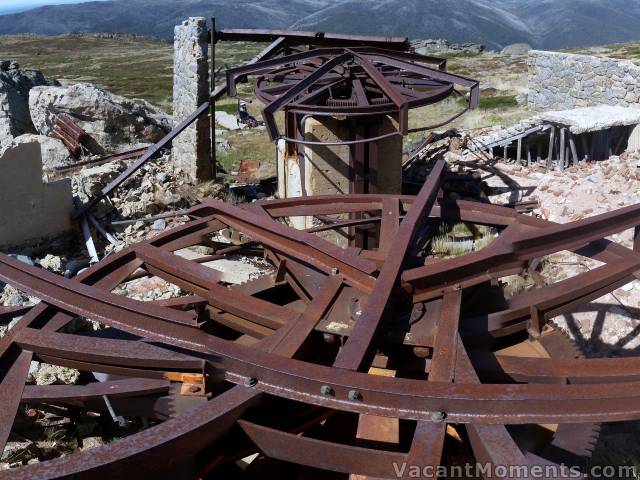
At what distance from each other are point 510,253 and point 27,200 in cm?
786

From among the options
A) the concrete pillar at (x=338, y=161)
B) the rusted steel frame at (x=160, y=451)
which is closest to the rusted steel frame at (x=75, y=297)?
the rusted steel frame at (x=160, y=451)

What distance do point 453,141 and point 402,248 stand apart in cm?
980

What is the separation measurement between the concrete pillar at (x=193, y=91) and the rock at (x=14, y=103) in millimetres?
4055

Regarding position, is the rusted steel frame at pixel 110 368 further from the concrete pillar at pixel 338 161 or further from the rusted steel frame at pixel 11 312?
the concrete pillar at pixel 338 161

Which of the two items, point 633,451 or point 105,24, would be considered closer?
point 633,451

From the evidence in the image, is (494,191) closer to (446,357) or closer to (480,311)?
(480,311)

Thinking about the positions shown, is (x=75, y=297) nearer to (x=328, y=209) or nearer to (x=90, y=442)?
(x=90, y=442)

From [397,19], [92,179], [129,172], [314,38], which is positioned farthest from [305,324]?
[397,19]

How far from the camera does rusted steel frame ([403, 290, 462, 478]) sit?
2.20m

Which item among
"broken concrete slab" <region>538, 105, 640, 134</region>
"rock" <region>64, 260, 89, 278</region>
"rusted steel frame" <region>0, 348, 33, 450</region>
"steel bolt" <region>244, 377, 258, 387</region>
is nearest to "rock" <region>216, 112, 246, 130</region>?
"broken concrete slab" <region>538, 105, 640, 134</region>

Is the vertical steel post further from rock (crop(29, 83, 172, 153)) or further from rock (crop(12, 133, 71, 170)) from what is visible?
rock (crop(12, 133, 71, 170))

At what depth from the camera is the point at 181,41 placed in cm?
1163

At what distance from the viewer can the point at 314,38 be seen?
11.0 m

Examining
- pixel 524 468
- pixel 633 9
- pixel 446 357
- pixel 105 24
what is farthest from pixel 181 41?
pixel 633 9
